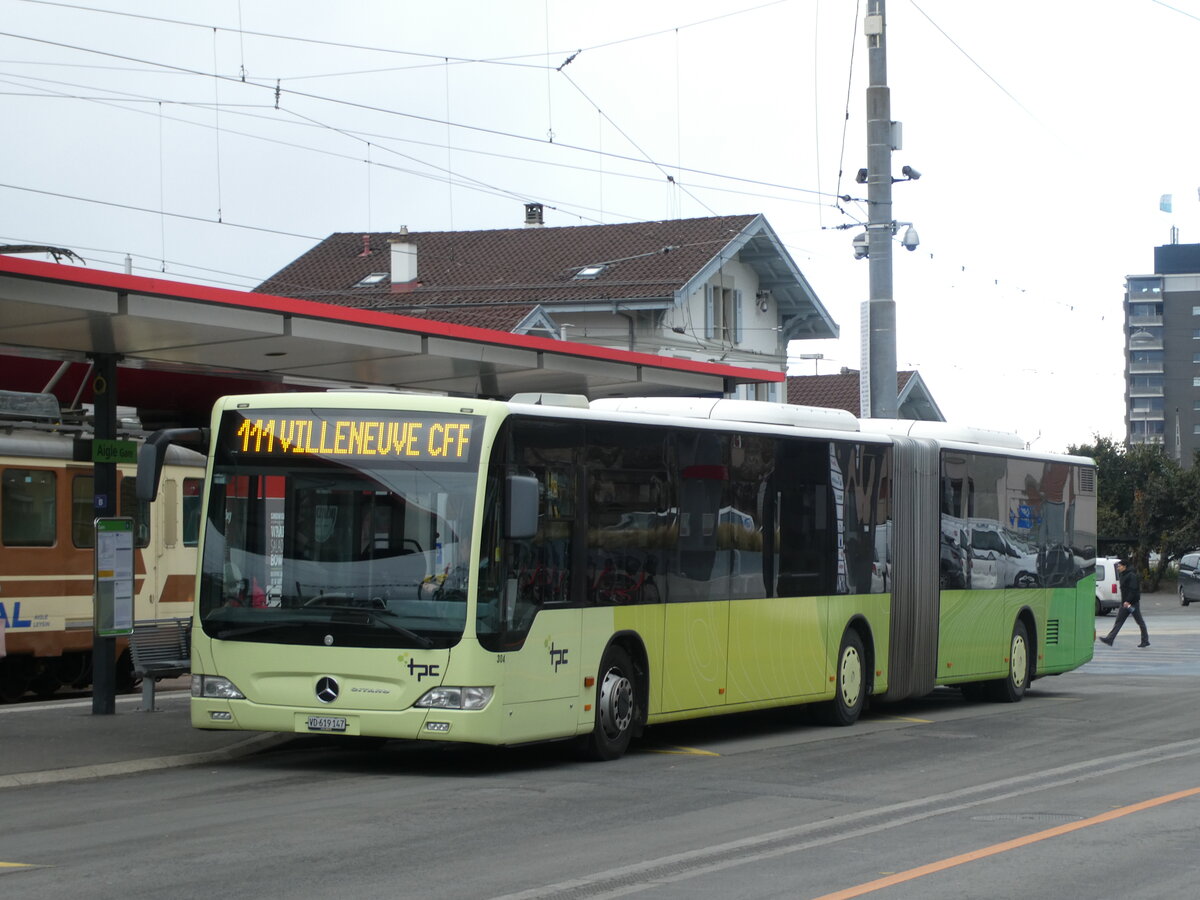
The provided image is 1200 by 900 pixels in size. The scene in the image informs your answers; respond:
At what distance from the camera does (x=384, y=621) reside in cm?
1278

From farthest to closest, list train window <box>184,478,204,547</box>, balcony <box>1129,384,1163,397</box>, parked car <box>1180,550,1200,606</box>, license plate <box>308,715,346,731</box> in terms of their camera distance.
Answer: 1. balcony <box>1129,384,1163,397</box>
2. parked car <box>1180,550,1200,606</box>
3. train window <box>184,478,204,547</box>
4. license plate <box>308,715,346,731</box>

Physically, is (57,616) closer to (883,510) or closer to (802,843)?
(883,510)

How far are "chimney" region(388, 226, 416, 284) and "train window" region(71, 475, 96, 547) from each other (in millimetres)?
29955

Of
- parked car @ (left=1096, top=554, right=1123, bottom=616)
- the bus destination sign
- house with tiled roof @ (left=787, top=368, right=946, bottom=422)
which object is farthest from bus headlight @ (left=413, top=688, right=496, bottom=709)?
house with tiled roof @ (left=787, top=368, right=946, bottom=422)

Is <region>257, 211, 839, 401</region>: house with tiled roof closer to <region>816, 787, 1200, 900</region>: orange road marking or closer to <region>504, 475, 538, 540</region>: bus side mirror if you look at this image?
<region>504, 475, 538, 540</region>: bus side mirror

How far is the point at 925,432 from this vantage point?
20391 millimetres

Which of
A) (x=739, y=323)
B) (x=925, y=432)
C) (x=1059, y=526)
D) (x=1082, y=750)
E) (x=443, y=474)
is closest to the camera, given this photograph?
(x=443, y=474)

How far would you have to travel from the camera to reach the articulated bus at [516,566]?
12.8m

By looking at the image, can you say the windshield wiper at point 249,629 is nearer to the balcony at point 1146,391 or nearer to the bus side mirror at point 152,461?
the bus side mirror at point 152,461

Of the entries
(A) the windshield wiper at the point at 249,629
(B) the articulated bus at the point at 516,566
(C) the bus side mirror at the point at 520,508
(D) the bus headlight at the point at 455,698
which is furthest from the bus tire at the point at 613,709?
(A) the windshield wiper at the point at 249,629

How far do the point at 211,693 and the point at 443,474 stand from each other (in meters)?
2.43

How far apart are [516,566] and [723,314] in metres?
39.1

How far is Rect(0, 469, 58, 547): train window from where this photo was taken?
20844mm

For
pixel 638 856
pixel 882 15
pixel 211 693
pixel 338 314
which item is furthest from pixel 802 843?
pixel 882 15
